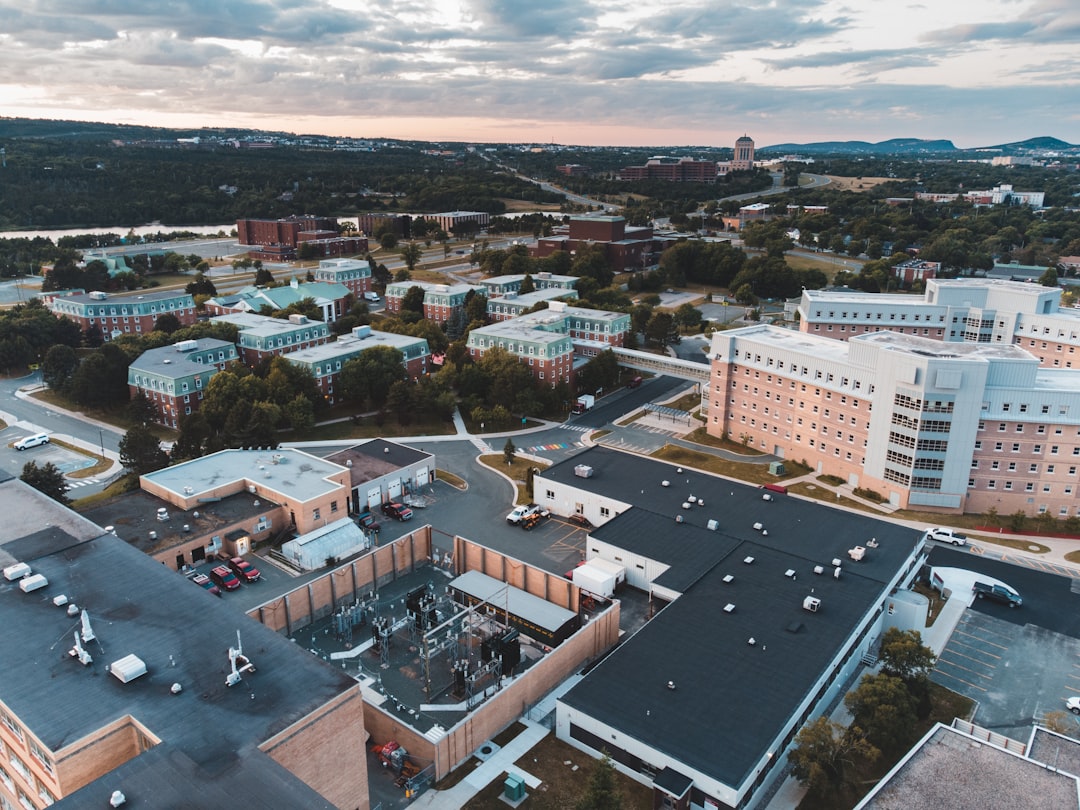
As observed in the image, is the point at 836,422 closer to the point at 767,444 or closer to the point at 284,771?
the point at 767,444

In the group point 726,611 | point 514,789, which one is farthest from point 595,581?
point 514,789

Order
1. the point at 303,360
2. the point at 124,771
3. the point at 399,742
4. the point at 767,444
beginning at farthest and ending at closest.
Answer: the point at 303,360, the point at 767,444, the point at 399,742, the point at 124,771

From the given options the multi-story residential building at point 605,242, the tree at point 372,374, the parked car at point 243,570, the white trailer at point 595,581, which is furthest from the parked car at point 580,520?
the multi-story residential building at point 605,242

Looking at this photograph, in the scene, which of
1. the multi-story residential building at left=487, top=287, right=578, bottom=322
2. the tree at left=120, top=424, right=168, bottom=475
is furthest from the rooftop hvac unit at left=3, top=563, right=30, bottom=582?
the multi-story residential building at left=487, top=287, right=578, bottom=322

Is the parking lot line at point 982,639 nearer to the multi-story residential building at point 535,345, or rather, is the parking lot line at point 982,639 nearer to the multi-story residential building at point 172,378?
the multi-story residential building at point 535,345

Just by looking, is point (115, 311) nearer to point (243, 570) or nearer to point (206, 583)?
point (243, 570)

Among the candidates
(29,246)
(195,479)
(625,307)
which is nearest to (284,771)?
(195,479)

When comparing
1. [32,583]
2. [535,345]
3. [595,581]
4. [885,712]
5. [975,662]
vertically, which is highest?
[535,345]
